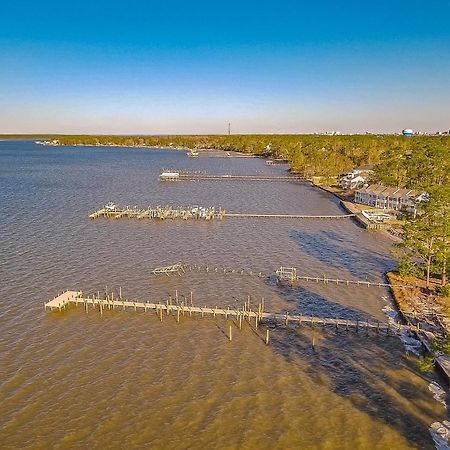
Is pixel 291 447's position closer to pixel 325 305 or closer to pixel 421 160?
pixel 325 305

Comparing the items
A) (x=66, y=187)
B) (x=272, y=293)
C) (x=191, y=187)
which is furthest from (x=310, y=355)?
(x=66, y=187)

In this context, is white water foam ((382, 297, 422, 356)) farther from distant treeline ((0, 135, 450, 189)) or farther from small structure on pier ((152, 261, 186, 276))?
small structure on pier ((152, 261, 186, 276))

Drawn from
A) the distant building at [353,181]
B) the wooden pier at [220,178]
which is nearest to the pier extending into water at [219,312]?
the distant building at [353,181]

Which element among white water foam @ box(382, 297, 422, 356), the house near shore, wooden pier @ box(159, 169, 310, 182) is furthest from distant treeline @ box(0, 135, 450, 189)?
white water foam @ box(382, 297, 422, 356)

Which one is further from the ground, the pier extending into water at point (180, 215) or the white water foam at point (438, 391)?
the pier extending into water at point (180, 215)

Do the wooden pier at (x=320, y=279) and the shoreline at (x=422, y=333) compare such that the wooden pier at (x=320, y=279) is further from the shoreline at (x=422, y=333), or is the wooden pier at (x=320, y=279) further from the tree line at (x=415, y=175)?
the tree line at (x=415, y=175)

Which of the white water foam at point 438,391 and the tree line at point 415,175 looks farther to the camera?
the tree line at point 415,175

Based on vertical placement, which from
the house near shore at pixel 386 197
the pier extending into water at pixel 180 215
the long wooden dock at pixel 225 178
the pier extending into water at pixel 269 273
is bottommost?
the pier extending into water at pixel 269 273

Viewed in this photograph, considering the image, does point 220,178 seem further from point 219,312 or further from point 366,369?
point 366,369
